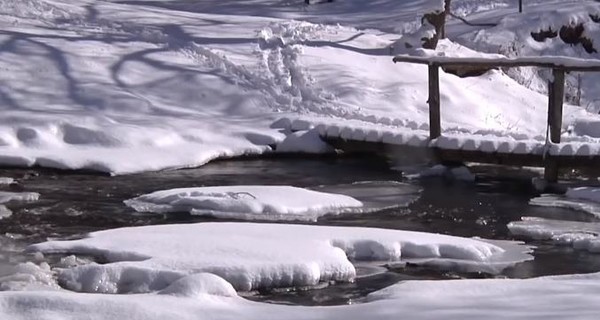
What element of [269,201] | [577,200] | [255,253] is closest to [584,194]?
[577,200]

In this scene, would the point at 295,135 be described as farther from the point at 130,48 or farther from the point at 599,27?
the point at 599,27

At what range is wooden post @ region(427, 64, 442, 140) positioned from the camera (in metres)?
15.7

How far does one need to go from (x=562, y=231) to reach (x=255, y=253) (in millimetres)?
3503

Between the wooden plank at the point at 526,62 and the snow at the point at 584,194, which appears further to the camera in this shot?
the wooden plank at the point at 526,62

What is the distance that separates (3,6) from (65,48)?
9.75ft

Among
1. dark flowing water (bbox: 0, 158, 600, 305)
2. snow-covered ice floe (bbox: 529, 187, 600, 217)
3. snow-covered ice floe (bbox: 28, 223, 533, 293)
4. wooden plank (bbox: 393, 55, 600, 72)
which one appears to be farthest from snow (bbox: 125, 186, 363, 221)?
wooden plank (bbox: 393, 55, 600, 72)

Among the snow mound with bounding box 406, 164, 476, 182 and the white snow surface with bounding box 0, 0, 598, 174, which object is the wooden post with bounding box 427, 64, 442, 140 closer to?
the snow mound with bounding box 406, 164, 476, 182

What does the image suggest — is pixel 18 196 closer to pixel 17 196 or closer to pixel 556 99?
pixel 17 196

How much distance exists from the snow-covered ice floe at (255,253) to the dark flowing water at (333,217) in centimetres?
20

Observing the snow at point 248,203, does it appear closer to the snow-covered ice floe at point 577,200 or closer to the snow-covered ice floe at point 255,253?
the snow-covered ice floe at point 255,253

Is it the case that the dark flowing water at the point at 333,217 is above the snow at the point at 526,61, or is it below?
below

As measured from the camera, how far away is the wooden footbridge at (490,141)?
14.2 m

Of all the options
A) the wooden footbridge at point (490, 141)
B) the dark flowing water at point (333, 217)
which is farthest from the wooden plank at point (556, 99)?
the dark flowing water at point (333, 217)

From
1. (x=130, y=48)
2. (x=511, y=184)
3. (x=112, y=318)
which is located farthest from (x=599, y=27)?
(x=112, y=318)
